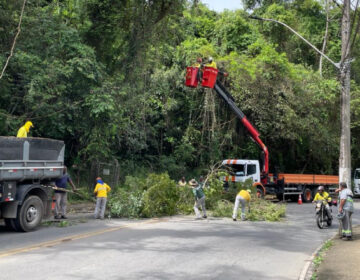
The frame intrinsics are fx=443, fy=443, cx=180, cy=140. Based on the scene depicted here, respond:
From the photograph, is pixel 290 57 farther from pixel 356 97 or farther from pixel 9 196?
pixel 9 196

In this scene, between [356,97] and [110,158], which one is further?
[356,97]

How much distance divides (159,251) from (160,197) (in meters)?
7.01

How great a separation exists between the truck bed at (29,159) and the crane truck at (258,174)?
8676mm

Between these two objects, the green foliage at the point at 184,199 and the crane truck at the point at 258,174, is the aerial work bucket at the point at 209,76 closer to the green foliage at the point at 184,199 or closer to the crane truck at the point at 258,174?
the crane truck at the point at 258,174

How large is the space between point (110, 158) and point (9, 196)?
11852 mm

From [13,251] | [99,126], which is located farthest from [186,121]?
[13,251]

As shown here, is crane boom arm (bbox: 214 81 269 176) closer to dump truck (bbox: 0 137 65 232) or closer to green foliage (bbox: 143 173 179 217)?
green foliage (bbox: 143 173 179 217)

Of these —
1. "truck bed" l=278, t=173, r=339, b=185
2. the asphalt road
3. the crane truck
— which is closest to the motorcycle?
the asphalt road

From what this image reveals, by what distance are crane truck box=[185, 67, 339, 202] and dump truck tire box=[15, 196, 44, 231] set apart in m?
10.1

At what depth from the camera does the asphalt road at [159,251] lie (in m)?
7.59

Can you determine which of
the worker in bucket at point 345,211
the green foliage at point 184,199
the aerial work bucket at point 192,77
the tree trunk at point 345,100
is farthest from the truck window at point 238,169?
the worker in bucket at point 345,211

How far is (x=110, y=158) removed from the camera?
2352cm

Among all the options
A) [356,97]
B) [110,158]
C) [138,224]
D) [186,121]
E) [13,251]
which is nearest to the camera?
[13,251]

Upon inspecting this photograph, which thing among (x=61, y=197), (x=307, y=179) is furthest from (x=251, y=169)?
(x=61, y=197)
